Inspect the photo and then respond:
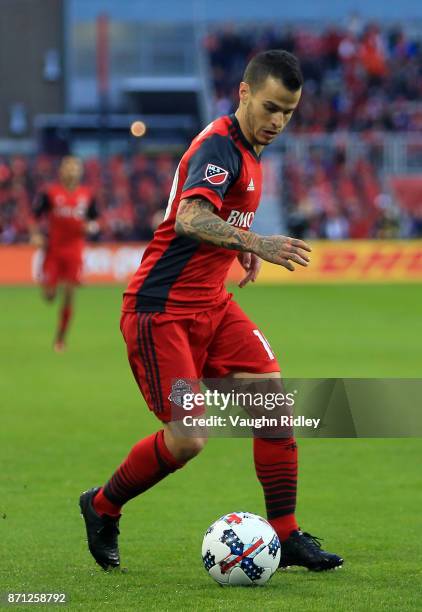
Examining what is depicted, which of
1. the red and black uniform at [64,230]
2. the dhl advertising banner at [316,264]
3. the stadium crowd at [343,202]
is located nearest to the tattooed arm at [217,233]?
the red and black uniform at [64,230]

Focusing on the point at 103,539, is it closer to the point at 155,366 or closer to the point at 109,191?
the point at 155,366

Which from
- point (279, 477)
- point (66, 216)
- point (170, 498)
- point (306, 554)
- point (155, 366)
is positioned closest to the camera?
point (155, 366)

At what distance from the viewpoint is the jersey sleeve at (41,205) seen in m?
16.4

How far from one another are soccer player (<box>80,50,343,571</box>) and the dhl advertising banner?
22.9 metres

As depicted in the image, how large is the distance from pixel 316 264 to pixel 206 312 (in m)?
23.8

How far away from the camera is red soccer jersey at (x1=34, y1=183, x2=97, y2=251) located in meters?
16.9

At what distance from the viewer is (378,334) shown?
1791cm

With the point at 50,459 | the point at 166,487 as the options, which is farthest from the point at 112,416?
the point at 166,487

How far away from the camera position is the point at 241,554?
5.12 m

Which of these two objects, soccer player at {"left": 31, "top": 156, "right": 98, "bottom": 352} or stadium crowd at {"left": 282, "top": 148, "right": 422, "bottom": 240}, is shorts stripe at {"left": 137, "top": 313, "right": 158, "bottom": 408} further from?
stadium crowd at {"left": 282, "top": 148, "right": 422, "bottom": 240}

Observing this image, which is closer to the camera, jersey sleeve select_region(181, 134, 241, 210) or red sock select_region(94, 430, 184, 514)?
jersey sleeve select_region(181, 134, 241, 210)

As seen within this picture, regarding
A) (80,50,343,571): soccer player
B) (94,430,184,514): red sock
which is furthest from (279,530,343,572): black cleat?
(94,430,184,514): red sock

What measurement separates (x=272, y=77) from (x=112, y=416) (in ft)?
19.1

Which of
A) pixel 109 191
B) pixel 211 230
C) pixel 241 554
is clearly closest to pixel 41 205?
pixel 211 230
